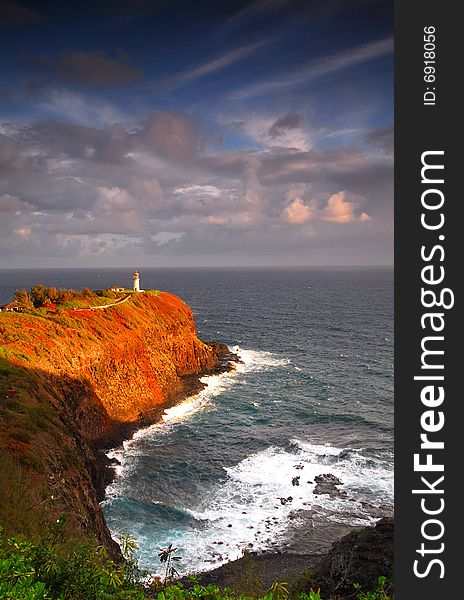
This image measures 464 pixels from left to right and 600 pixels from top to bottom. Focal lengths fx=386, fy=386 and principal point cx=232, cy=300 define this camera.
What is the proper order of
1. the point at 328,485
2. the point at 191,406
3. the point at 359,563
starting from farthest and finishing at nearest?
the point at 191,406, the point at 328,485, the point at 359,563

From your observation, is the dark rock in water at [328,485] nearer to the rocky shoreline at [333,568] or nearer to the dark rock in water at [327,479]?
the dark rock in water at [327,479]

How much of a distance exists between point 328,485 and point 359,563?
59.7 ft

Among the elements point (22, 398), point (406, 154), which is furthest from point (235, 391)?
point (406, 154)

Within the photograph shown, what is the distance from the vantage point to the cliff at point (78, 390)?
2027cm

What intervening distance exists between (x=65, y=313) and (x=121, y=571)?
157 feet

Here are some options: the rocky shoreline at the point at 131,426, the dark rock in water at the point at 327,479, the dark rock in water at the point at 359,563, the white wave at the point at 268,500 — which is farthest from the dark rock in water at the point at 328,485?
the rocky shoreline at the point at 131,426

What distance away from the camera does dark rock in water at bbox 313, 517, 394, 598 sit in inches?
720

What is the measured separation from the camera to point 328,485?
37.2 meters

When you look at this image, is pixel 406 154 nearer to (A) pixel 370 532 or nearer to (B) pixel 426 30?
(B) pixel 426 30

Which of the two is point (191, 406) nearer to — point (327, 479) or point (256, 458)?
point (256, 458)

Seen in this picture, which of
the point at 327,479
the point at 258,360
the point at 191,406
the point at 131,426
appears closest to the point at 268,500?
the point at 327,479

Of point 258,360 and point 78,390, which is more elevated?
point 78,390

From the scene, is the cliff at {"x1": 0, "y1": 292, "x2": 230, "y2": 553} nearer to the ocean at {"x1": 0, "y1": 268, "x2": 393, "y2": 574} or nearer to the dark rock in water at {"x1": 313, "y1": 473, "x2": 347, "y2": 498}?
the ocean at {"x1": 0, "y1": 268, "x2": 393, "y2": 574}

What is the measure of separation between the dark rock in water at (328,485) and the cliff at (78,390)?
20.0 meters
